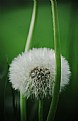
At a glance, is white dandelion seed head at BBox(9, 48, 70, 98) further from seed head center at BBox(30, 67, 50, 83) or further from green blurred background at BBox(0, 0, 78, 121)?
green blurred background at BBox(0, 0, 78, 121)

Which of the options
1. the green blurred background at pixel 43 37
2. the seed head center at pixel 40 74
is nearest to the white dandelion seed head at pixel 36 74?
the seed head center at pixel 40 74

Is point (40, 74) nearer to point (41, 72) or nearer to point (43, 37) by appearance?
point (41, 72)

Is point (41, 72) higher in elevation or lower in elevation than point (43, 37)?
lower

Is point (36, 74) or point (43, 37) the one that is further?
point (43, 37)

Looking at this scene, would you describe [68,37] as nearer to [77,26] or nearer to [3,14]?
[77,26]

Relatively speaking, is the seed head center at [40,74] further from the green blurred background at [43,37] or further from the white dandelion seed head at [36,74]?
the green blurred background at [43,37]

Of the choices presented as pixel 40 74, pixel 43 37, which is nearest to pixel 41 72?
pixel 40 74

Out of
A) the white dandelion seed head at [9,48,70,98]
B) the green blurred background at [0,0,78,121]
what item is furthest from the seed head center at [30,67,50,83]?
the green blurred background at [0,0,78,121]
